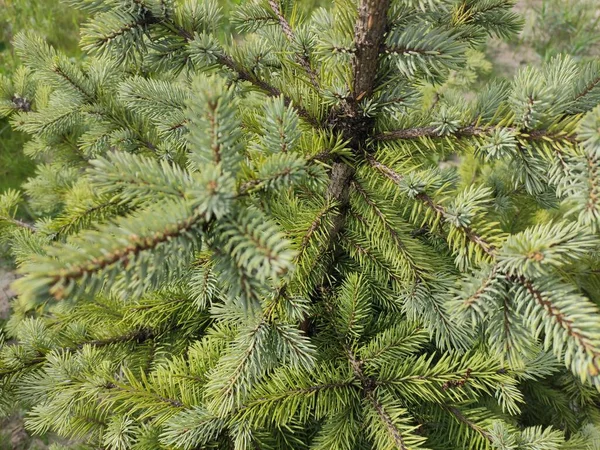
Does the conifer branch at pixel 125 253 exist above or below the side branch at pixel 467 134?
below

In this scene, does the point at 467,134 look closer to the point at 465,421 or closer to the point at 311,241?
the point at 311,241

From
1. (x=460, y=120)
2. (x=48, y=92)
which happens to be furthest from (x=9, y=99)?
(x=460, y=120)

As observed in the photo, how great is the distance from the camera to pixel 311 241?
104cm

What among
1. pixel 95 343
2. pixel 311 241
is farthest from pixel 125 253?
pixel 95 343

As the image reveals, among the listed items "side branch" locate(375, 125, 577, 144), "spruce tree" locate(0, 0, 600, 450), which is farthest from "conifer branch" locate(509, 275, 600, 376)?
"side branch" locate(375, 125, 577, 144)

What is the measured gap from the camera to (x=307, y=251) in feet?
3.47

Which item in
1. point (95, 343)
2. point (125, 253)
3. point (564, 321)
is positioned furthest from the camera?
point (95, 343)

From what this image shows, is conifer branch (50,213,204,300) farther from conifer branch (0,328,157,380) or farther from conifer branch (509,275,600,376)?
conifer branch (0,328,157,380)

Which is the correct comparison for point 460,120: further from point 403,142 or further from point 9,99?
point 9,99

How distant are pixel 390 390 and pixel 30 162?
3441 millimetres

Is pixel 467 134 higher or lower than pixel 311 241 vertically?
higher

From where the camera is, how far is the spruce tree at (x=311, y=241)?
0.64 meters

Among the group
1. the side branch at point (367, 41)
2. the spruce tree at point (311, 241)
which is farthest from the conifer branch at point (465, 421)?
the side branch at point (367, 41)

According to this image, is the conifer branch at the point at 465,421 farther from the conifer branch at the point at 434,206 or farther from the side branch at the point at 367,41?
the side branch at the point at 367,41
